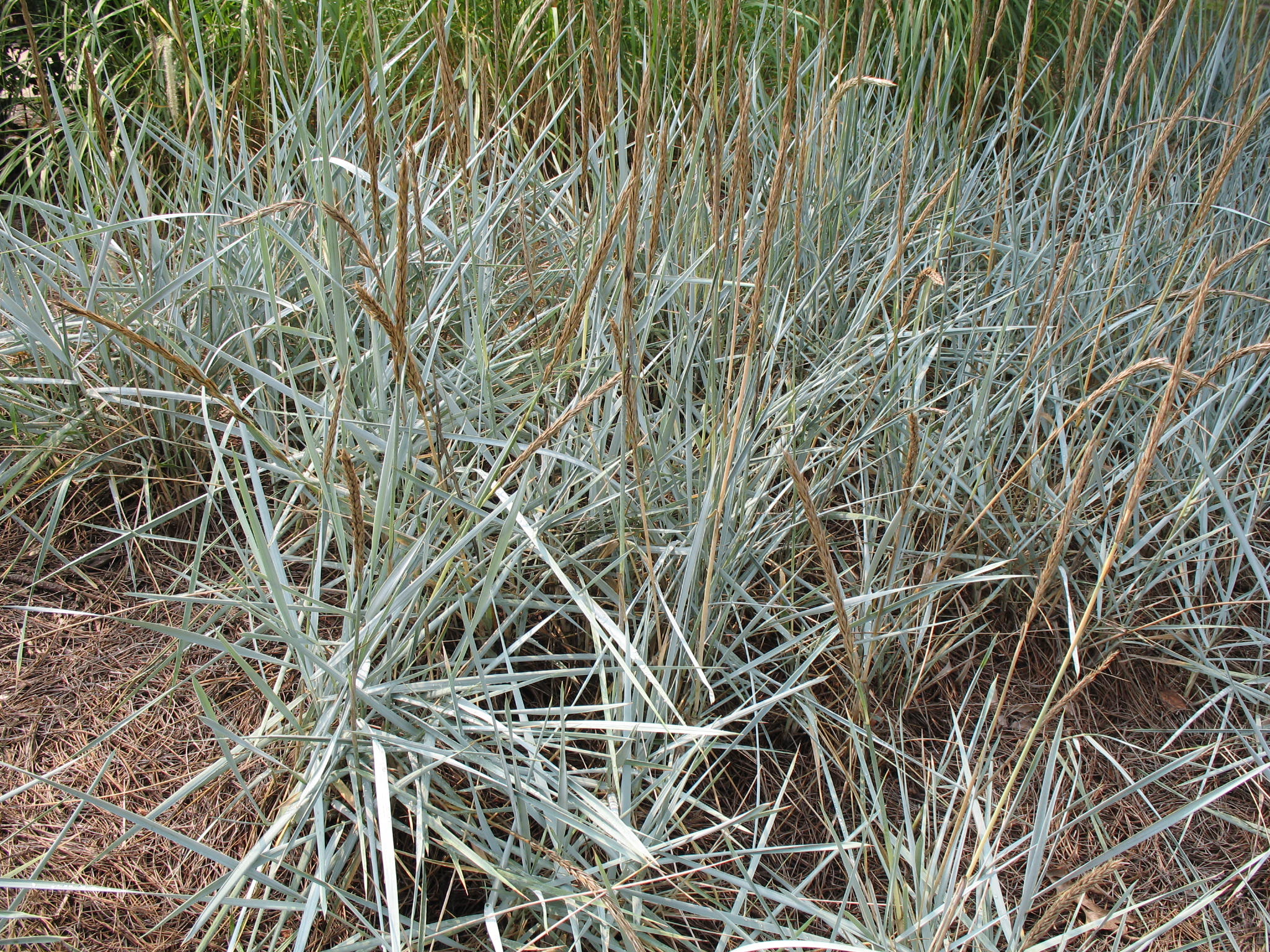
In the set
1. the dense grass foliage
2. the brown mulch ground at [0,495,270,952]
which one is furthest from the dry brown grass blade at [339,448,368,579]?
the brown mulch ground at [0,495,270,952]

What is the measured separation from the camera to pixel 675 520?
1609 millimetres

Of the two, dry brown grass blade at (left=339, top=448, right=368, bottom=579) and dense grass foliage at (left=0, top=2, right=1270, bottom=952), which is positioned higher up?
dry brown grass blade at (left=339, top=448, right=368, bottom=579)

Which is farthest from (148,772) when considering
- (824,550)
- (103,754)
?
(824,550)

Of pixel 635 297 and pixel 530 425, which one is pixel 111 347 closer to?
pixel 530 425

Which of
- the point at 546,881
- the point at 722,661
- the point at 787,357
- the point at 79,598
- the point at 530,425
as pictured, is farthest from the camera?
the point at 787,357

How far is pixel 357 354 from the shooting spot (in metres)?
1.44

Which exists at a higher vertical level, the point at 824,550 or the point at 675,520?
the point at 824,550

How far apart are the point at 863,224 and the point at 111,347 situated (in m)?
1.55

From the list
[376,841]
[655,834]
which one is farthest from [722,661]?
[376,841]

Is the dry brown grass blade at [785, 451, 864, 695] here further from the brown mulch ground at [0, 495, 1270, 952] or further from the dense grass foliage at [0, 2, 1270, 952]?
the brown mulch ground at [0, 495, 1270, 952]

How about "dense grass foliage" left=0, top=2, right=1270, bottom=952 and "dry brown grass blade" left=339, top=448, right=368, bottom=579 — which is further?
"dense grass foliage" left=0, top=2, right=1270, bottom=952

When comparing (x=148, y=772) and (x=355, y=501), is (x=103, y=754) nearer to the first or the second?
(x=148, y=772)

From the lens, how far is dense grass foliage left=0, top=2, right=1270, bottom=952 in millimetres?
1175

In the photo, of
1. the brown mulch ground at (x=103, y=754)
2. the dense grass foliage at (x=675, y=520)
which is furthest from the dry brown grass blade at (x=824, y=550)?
the brown mulch ground at (x=103, y=754)
